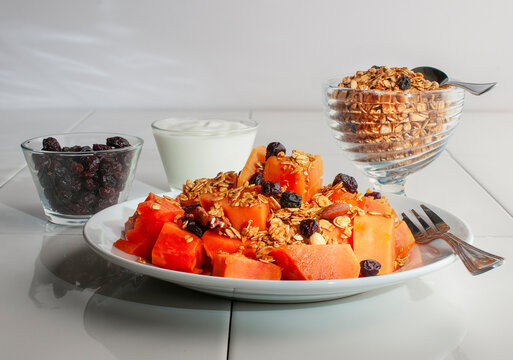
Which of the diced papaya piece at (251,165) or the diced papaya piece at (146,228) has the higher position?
the diced papaya piece at (251,165)

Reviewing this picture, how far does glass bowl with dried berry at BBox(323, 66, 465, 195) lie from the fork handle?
33 centimetres

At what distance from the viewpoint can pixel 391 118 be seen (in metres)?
1.19

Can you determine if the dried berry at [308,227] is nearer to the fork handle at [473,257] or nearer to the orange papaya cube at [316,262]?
the orange papaya cube at [316,262]

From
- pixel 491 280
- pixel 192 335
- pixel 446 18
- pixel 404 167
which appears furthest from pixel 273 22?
pixel 192 335

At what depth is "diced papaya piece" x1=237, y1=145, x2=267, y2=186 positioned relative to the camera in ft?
3.27

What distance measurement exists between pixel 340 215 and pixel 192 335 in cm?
25

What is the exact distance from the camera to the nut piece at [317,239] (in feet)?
2.76

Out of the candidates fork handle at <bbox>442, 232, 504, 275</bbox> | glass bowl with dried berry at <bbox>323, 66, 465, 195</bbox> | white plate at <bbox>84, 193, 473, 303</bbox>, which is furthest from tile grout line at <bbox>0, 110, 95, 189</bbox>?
fork handle at <bbox>442, 232, 504, 275</bbox>

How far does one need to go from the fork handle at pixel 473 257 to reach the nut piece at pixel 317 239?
18 centimetres

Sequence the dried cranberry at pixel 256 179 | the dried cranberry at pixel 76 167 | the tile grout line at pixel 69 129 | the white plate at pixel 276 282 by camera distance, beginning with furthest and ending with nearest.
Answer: the tile grout line at pixel 69 129, the dried cranberry at pixel 76 167, the dried cranberry at pixel 256 179, the white plate at pixel 276 282

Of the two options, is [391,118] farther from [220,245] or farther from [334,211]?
[220,245]

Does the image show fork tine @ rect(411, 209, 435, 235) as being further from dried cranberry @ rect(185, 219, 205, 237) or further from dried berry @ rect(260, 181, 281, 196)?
dried cranberry @ rect(185, 219, 205, 237)

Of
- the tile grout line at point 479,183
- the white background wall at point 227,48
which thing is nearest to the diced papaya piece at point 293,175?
the tile grout line at point 479,183

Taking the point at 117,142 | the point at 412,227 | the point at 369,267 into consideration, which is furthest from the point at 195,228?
the point at 117,142
